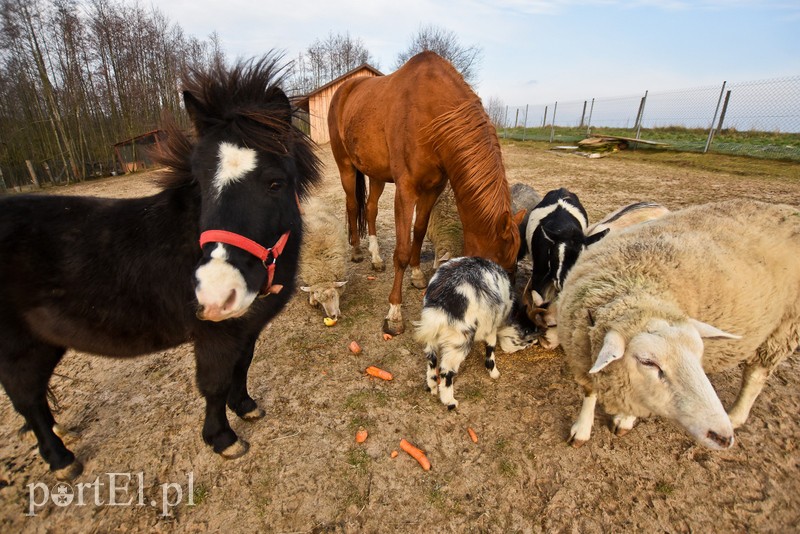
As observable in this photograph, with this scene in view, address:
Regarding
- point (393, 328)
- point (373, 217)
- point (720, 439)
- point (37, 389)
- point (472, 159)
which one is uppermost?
A: point (472, 159)

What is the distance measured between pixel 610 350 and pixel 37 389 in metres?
Answer: 3.88

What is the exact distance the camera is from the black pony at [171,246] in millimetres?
1929

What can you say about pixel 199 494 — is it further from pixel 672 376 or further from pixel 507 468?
pixel 672 376

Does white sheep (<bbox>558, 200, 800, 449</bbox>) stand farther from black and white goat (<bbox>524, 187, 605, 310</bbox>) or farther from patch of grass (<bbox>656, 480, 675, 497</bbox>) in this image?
black and white goat (<bbox>524, 187, 605, 310</bbox>)

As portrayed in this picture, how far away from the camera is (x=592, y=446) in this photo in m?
2.84

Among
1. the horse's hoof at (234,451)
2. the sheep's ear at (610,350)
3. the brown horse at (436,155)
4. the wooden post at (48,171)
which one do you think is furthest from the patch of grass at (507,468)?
the wooden post at (48,171)

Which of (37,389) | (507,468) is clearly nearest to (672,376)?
(507,468)

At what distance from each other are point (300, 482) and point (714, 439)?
106 inches

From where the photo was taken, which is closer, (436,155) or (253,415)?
(253,415)

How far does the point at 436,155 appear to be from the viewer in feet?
13.4

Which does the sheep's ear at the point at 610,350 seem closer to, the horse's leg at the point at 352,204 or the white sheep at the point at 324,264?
the white sheep at the point at 324,264

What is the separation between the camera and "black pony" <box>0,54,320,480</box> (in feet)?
6.33

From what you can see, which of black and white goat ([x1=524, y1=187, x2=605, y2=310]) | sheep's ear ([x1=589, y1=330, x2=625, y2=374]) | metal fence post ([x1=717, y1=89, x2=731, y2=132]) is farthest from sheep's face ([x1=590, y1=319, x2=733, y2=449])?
metal fence post ([x1=717, y1=89, x2=731, y2=132])

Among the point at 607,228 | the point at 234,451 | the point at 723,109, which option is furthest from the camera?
the point at 723,109
